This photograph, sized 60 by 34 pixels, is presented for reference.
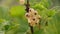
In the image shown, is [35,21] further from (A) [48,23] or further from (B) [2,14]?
(B) [2,14]

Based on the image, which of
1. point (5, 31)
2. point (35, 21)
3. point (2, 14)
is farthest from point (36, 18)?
point (2, 14)

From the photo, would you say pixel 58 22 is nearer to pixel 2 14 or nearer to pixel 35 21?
pixel 35 21

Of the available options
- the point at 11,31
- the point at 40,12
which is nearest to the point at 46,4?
the point at 40,12

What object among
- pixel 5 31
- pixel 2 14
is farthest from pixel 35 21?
pixel 2 14

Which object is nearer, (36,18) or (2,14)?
(36,18)

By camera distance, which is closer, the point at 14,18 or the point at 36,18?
the point at 36,18

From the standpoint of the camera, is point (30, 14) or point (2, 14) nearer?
point (30, 14)

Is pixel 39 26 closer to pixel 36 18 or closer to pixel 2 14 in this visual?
pixel 36 18
